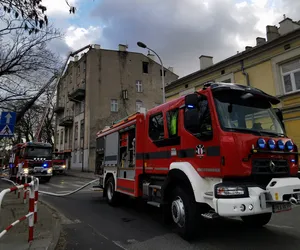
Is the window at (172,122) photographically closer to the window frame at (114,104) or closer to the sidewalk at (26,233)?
the sidewalk at (26,233)

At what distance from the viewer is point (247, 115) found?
534 cm

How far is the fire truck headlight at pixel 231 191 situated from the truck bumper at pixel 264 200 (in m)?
0.05

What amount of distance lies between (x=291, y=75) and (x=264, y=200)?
12.6m

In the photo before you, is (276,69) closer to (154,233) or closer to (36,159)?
(154,233)

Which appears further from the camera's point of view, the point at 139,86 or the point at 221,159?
the point at 139,86

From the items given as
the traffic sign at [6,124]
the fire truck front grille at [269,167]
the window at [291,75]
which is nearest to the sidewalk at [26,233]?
the traffic sign at [6,124]

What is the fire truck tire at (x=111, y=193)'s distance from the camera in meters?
9.33

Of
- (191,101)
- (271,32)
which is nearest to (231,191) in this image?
(191,101)

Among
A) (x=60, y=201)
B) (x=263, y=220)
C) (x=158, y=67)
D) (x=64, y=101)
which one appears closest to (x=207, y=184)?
(x=263, y=220)

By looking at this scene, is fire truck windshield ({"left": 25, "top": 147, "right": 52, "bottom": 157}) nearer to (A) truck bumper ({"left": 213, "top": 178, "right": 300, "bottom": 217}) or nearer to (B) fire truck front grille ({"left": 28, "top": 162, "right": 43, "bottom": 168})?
(B) fire truck front grille ({"left": 28, "top": 162, "right": 43, "bottom": 168})

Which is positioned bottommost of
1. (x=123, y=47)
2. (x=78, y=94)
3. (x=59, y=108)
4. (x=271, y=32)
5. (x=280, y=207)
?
(x=280, y=207)

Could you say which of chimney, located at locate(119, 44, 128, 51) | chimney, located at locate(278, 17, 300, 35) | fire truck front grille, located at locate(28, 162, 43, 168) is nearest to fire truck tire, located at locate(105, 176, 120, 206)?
fire truck front grille, located at locate(28, 162, 43, 168)

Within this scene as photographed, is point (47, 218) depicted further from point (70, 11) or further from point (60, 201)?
point (70, 11)

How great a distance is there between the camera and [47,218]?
681 cm
